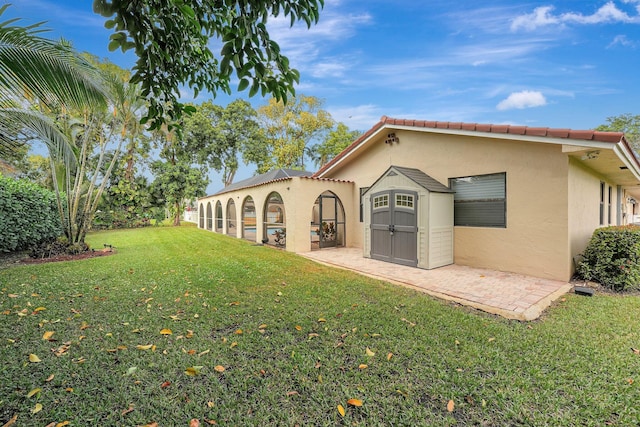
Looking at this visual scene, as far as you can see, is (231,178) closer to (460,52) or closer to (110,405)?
(460,52)

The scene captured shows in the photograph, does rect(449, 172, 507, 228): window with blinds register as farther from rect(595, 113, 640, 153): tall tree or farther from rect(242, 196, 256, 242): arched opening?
rect(595, 113, 640, 153): tall tree

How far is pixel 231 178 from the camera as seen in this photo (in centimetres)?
3131

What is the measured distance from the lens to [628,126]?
29.4 m

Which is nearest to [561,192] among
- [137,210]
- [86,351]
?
[86,351]

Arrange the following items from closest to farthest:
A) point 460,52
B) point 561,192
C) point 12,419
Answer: point 12,419 < point 561,192 < point 460,52

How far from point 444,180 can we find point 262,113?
26192 mm

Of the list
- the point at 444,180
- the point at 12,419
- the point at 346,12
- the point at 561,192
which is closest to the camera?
the point at 12,419

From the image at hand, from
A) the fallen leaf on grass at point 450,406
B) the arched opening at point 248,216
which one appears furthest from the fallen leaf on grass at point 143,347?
the arched opening at point 248,216

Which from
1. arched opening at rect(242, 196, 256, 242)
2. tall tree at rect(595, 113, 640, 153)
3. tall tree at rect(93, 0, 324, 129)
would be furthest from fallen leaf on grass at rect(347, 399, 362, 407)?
tall tree at rect(595, 113, 640, 153)

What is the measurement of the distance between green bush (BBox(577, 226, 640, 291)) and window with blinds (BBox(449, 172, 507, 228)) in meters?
1.81

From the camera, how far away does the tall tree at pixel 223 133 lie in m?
26.9

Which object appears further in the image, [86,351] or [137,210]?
[137,210]

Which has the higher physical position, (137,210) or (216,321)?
(137,210)

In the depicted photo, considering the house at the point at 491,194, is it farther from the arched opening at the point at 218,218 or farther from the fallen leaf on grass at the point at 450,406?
the arched opening at the point at 218,218
